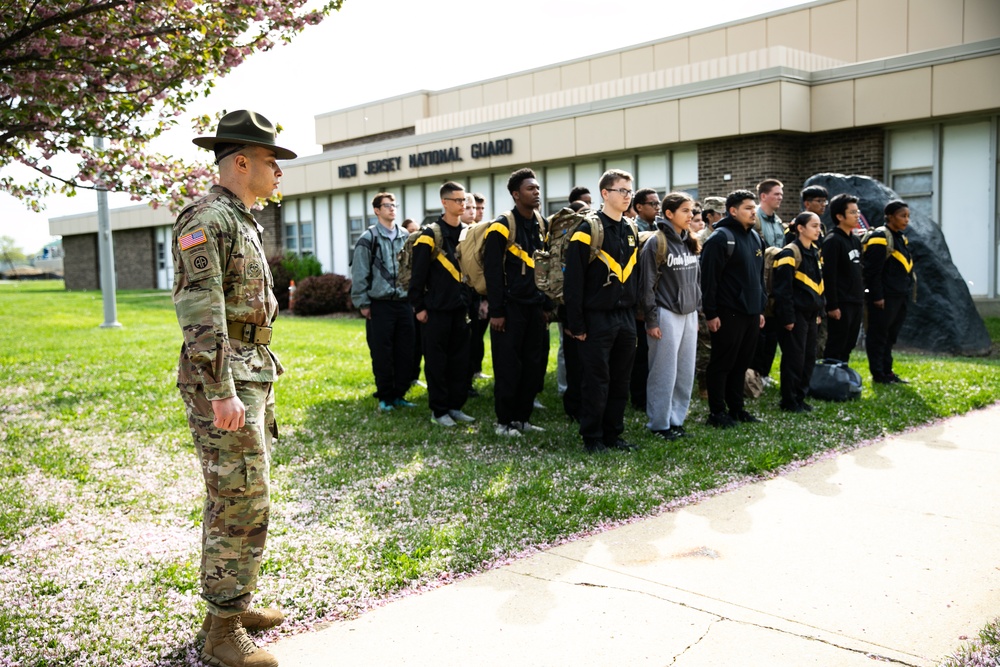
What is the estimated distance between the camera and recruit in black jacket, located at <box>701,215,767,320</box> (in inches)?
321

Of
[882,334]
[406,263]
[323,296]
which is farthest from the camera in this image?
[323,296]

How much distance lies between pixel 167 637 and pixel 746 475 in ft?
14.2

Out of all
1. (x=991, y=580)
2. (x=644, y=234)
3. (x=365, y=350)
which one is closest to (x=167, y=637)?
(x=991, y=580)

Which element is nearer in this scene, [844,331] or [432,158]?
[844,331]

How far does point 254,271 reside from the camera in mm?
3842

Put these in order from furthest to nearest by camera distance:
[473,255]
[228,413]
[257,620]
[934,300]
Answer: [934,300], [473,255], [257,620], [228,413]

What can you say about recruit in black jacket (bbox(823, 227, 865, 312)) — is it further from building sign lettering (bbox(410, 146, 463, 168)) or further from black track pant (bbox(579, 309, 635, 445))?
building sign lettering (bbox(410, 146, 463, 168))

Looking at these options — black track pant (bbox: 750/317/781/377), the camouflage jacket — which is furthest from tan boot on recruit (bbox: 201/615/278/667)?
black track pant (bbox: 750/317/781/377)

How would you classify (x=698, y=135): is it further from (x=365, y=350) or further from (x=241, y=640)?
(x=241, y=640)

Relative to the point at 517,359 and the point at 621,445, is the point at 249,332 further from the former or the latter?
the point at 517,359

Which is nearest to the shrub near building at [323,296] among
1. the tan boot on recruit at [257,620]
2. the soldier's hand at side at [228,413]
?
the tan boot on recruit at [257,620]

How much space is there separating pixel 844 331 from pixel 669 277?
348 cm

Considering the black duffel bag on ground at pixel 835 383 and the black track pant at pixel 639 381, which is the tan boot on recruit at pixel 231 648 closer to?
the black track pant at pixel 639 381

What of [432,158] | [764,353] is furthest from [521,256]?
[432,158]
